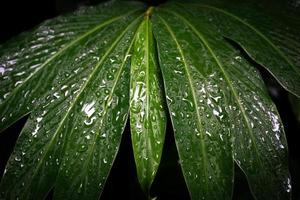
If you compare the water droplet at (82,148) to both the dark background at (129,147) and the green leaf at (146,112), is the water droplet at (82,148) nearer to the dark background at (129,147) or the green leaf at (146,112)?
the green leaf at (146,112)

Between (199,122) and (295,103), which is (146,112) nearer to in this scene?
(199,122)

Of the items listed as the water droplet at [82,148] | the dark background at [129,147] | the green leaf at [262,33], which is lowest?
the dark background at [129,147]

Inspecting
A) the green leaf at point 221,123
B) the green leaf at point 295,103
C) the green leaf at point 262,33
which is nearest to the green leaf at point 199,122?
the green leaf at point 221,123

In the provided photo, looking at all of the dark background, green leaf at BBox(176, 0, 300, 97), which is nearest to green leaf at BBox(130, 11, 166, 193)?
green leaf at BBox(176, 0, 300, 97)

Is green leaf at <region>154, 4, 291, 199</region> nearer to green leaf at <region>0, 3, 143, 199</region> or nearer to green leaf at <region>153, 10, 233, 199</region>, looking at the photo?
green leaf at <region>153, 10, 233, 199</region>

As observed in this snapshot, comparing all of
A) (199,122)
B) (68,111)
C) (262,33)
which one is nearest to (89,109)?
(68,111)

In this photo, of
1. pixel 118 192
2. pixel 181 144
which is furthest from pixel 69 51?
pixel 118 192

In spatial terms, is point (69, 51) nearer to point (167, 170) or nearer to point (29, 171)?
point (29, 171)
